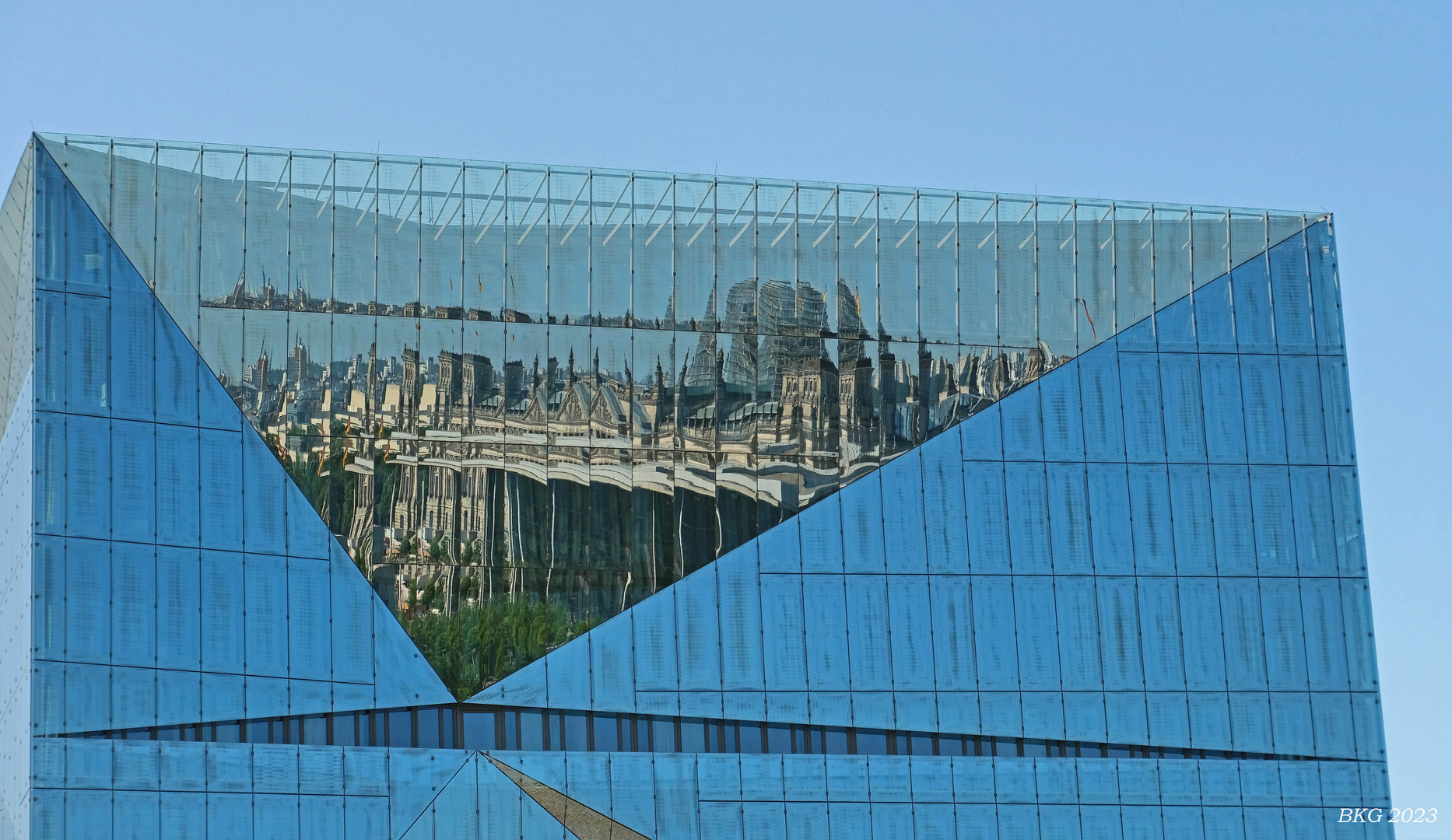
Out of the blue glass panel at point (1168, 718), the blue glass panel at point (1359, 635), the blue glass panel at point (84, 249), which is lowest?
the blue glass panel at point (1168, 718)

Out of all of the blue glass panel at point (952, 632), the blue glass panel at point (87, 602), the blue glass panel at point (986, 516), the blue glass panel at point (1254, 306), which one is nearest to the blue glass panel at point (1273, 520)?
the blue glass panel at point (1254, 306)

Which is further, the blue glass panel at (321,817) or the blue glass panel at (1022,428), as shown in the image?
the blue glass panel at (1022,428)

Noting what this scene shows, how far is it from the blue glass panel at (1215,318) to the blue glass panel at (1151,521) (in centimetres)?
352

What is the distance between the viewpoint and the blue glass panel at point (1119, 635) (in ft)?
149

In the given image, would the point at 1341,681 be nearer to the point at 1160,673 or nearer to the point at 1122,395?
the point at 1160,673

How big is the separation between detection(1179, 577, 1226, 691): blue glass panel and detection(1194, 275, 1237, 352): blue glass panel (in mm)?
5847

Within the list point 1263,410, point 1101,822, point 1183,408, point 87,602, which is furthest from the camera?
point 1263,410

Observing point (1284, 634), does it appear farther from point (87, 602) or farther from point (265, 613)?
point (87, 602)

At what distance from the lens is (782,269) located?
46438mm

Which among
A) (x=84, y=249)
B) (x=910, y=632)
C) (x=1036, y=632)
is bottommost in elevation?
(x=1036, y=632)

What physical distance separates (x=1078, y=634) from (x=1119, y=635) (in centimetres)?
100

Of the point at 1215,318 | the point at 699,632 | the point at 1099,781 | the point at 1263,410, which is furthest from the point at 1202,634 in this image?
the point at 699,632

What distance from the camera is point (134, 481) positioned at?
41688mm

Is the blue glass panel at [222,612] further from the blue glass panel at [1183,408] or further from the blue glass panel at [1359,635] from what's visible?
the blue glass panel at [1359,635]
